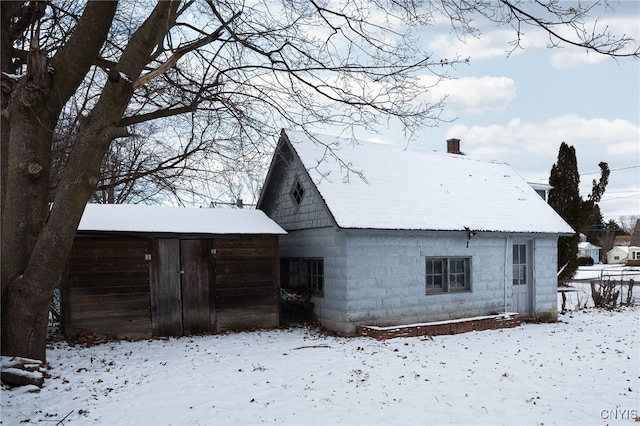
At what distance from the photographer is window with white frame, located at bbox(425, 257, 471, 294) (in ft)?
44.3

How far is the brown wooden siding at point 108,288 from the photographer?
10648mm

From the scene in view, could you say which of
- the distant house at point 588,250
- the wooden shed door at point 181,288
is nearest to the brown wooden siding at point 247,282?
the wooden shed door at point 181,288

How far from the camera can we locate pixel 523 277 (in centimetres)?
1550

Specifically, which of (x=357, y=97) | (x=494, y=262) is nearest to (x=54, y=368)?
(x=357, y=97)

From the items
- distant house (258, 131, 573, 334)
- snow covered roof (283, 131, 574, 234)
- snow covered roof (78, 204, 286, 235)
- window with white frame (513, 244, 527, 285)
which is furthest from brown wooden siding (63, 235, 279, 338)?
window with white frame (513, 244, 527, 285)

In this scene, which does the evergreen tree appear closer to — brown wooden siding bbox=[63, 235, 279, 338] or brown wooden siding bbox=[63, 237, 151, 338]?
brown wooden siding bbox=[63, 235, 279, 338]

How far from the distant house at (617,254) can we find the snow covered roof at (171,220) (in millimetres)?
76444

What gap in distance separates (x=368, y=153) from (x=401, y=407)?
Result: 9.90 m

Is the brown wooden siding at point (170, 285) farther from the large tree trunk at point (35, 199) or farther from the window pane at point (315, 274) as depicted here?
the large tree trunk at point (35, 199)

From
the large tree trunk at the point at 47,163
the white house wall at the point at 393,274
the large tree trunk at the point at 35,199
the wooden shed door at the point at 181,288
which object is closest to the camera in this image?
the large tree trunk at the point at 47,163

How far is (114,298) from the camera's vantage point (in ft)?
36.3

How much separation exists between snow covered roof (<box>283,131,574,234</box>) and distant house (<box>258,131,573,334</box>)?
42 millimetres

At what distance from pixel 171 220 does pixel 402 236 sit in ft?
19.1

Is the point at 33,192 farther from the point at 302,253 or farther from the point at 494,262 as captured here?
the point at 494,262
